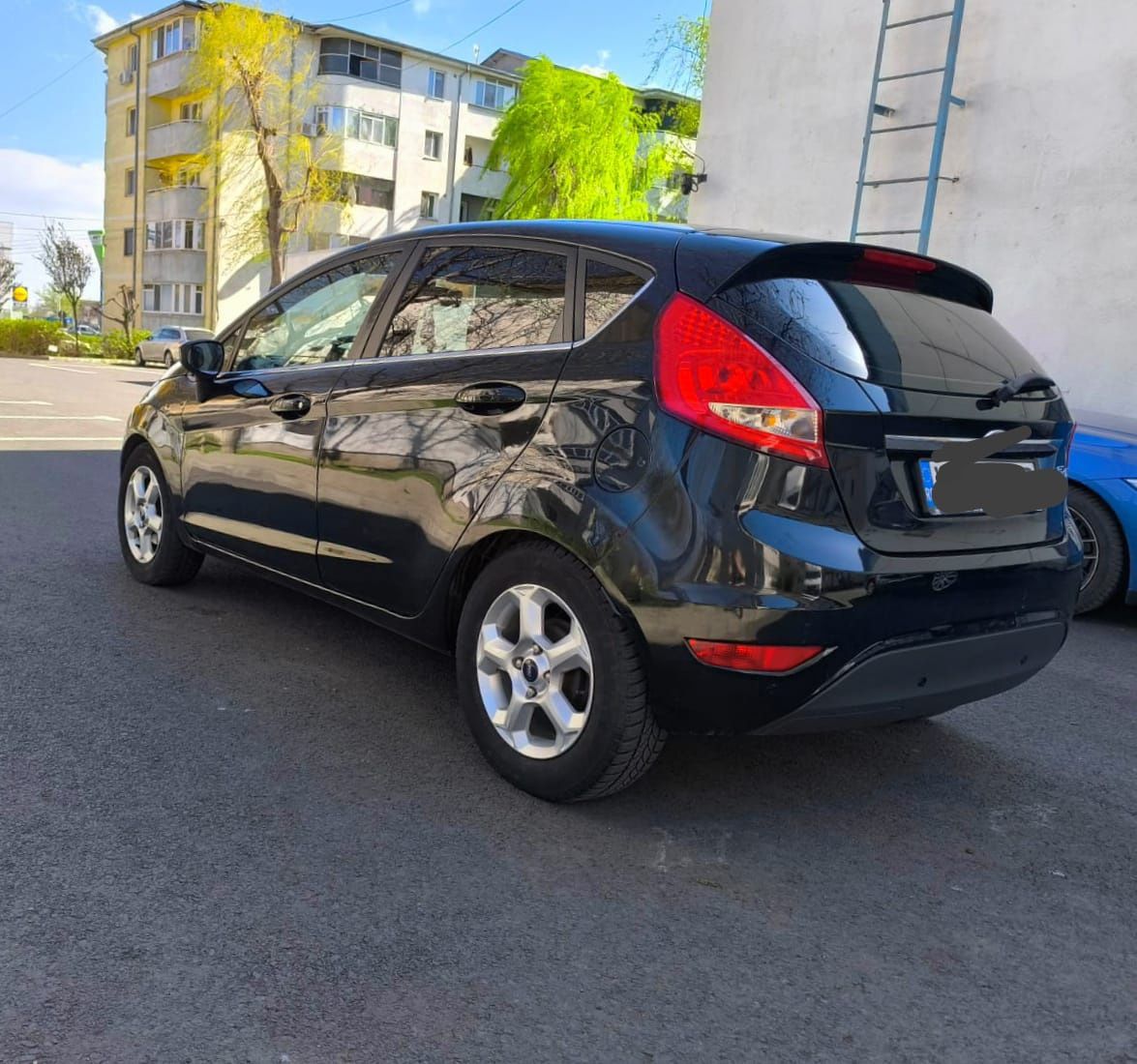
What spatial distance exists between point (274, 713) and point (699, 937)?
1799mm

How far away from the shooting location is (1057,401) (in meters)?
3.43

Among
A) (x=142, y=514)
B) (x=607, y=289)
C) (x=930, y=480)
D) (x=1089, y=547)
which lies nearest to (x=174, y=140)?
(x=142, y=514)

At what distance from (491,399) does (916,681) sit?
1447 millimetres

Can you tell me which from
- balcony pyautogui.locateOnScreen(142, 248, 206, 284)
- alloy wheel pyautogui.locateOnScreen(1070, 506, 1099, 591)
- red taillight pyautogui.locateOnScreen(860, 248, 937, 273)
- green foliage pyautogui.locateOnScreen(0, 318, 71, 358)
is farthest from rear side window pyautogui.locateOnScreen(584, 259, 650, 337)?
balcony pyautogui.locateOnScreen(142, 248, 206, 284)

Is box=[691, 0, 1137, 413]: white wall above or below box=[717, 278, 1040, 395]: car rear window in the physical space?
above

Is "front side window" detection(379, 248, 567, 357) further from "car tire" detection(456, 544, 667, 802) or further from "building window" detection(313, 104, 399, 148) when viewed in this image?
"building window" detection(313, 104, 399, 148)

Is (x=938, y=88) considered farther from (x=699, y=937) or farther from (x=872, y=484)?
(x=699, y=937)

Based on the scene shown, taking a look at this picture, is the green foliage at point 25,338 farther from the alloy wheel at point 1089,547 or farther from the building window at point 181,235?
the alloy wheel at point 1089,547

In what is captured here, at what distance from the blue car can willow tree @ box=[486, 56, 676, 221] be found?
29.5 metres

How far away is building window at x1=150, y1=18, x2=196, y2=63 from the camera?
43.9m

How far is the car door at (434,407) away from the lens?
10.6 feet

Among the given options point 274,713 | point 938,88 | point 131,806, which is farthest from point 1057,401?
point 938,88

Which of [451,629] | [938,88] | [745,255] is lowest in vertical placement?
[451,629]

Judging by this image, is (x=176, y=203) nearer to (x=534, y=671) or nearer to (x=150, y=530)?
(x=150, y=530)
